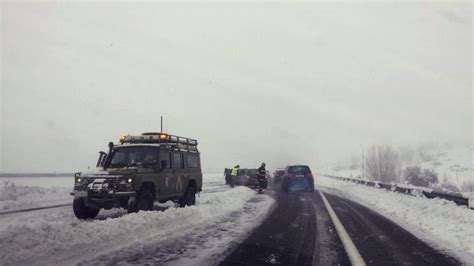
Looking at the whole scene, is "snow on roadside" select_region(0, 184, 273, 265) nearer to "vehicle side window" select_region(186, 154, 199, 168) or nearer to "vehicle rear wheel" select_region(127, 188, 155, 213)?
"vehicle rear wheel" select_region(127, 188, 155, 213)

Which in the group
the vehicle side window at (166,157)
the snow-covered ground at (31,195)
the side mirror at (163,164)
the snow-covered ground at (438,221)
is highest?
the vehicle side window at (166,157)

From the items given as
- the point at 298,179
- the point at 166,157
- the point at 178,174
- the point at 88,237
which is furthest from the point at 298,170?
the point at 88,237

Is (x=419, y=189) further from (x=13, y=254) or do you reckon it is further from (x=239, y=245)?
(x=13, y=254)

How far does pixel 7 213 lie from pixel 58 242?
825cm

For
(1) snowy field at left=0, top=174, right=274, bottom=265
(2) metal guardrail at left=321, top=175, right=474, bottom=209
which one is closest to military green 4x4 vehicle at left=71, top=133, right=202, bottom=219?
(1) snowy field at left=0, top=174, right=274, bottom=265

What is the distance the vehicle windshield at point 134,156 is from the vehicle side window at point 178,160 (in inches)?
50.3

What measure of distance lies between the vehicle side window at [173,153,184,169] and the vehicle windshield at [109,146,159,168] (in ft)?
4.19

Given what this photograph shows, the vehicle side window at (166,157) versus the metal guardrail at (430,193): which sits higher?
the vehicle side window at (166,157)

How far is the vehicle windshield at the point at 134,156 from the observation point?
1178 cm

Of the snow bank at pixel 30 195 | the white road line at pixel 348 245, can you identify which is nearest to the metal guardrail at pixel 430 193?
the white road line at pixel 348 245

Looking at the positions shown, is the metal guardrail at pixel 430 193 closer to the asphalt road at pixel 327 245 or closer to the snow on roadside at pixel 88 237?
the asphalt road at pixel 327 245

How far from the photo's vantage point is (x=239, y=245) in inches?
273

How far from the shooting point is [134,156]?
1198 centimetres

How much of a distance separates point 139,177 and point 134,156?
1.54 meters
